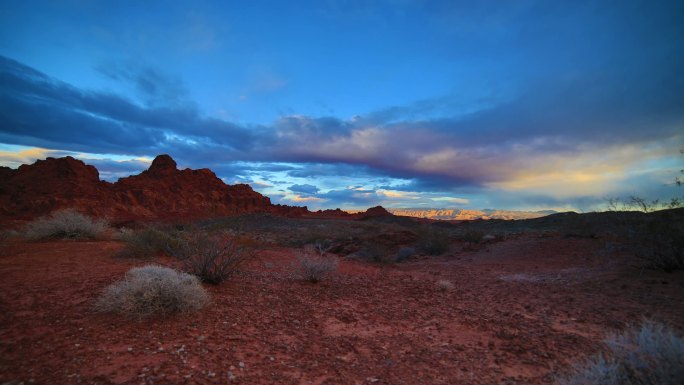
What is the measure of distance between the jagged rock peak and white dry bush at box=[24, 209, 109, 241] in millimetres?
42431

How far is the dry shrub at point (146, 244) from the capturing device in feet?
35.8

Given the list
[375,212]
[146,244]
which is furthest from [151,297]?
[375,212]

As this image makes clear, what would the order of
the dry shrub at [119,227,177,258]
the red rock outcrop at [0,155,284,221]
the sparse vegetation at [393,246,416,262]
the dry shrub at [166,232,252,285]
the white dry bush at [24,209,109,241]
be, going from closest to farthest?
the dry shrub at [166,232,252,285] < the dry shrub at [119,227,177,258] < the white dry bush at [24,209,109,241] < the sparse vegetation at [393,246,416,262] < the red rock outcrop at [0,155,284,221]

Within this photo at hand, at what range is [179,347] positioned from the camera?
4422 mm

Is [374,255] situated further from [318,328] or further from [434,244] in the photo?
[318,328]

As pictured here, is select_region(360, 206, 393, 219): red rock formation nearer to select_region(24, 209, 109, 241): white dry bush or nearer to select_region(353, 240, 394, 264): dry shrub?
select_region(353, 240, 394, 264): dry shrub

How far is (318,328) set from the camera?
19.1ft

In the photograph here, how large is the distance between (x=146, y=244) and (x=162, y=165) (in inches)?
1999

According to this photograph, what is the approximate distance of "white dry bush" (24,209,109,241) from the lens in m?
14.1

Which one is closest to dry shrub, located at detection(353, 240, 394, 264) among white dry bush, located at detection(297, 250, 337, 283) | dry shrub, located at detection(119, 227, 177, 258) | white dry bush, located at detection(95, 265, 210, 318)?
white dry bush, located at detection(297, 250, 337, 283)

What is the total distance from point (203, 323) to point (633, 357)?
5071mm

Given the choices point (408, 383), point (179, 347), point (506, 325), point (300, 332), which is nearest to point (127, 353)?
point (179, 347)

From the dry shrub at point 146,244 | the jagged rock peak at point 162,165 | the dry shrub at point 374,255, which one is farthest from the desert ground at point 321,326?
the jagged rock peak at point 162,165

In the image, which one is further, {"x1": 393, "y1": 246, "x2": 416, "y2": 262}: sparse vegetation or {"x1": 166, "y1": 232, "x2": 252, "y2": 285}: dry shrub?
{"x1": 393, "y1": 246, "x2": 416, "y2": 262}: sparse vegetation
